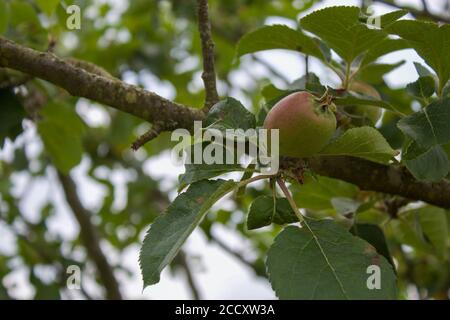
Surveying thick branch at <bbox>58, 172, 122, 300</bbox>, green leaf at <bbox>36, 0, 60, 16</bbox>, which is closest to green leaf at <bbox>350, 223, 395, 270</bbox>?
green leaf at <bbox>36, 0, 60, 16</bbox>

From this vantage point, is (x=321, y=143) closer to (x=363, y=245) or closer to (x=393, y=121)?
(x=363, y=245)

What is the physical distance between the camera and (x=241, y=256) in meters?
3.04

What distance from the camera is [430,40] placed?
1196 millimetres

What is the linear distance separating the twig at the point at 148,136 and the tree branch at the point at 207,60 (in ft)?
0.33

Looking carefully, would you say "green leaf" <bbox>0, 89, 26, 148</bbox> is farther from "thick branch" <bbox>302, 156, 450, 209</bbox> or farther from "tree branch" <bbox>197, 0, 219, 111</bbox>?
"thick branch" <bbox>302, 156, 450, 209</bbox>

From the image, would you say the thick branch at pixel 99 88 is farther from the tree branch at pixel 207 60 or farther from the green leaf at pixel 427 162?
the green leaf at pixel 427 162

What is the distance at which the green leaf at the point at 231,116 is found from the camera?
116cm

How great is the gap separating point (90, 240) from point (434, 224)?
5.16 ft

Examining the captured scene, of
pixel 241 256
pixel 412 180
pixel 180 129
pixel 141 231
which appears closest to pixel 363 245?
pixel 412 180

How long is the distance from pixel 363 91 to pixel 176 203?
56 centimetres

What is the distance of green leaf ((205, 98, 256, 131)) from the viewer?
1.16 metres

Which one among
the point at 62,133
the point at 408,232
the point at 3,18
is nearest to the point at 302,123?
the point at 408,232

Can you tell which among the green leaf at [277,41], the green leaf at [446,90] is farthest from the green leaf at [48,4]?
the green leaf at [446,90]

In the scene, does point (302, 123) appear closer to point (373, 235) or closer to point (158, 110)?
point (158, 110)
